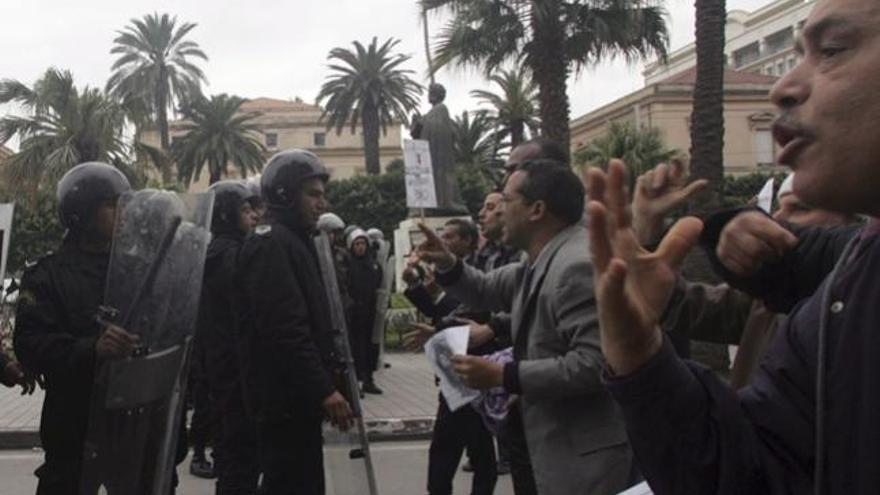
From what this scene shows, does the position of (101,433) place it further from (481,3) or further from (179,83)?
(179,83)

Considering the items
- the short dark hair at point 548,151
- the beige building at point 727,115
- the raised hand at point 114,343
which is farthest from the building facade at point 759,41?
the raised hand at point 114,343

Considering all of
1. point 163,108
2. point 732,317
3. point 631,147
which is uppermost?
point 163,108

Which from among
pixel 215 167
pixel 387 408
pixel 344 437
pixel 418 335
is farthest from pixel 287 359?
pixel 215 167

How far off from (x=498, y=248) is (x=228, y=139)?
49.3m

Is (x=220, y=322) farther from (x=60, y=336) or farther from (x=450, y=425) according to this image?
(x=60, y=336)

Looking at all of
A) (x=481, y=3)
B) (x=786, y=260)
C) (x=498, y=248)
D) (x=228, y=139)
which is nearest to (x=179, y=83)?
(x=228, y=139)

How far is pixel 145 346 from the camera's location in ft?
11.7

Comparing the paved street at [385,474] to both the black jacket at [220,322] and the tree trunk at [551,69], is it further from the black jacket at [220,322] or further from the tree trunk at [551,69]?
the tree trunk at [551,69]

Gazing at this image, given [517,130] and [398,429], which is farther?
[517,130]

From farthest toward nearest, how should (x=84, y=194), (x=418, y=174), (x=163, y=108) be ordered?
(x=163, y=108) < (x=418, y=174) < (x=84, y=194)

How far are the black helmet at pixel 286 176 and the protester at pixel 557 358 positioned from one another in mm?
1283

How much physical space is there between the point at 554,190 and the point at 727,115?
4819 cm

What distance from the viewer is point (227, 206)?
6020mm

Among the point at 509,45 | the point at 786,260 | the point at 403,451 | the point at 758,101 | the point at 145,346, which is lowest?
the point at 403,451
